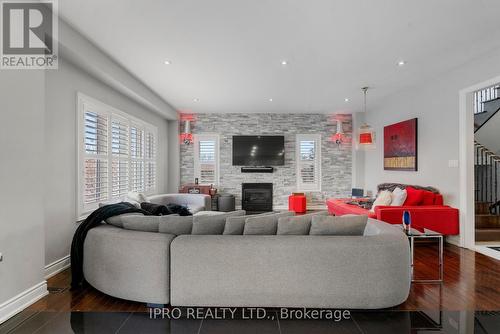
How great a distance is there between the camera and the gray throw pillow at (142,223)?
263 cm

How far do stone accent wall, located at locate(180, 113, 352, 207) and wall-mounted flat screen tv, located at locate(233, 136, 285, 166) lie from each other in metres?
0.24

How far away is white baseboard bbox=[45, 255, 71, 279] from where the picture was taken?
308cm

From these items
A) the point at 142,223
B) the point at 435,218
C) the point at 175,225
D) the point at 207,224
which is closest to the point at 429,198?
the point at 435,218

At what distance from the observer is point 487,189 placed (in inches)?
202

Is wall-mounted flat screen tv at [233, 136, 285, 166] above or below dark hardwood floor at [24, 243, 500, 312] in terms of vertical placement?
above

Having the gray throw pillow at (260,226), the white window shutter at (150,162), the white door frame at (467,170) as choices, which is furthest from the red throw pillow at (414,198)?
the white window shutter at (150,162)

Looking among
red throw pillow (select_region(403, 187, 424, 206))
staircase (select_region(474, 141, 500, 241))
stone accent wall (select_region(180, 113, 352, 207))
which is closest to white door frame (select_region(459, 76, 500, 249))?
red throw pillow (select_region(403, 187, 424, 206))

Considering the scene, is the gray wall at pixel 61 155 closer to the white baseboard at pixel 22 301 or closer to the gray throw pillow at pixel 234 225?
the white baseboard at pixel 22 301

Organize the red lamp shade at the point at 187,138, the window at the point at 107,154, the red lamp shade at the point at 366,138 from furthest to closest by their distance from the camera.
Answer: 1. the red lamp shade at the point at 187,138
2. the red lamp shade at the point at 366,138
3. the window at the point at 107,154

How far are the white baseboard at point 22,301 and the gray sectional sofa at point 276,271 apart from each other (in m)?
1.06

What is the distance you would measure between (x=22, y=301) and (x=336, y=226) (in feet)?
10.0

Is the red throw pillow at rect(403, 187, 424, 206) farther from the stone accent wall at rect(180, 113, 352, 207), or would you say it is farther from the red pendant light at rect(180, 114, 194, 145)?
the red pendant light at rect(180, 114, 194, 145)

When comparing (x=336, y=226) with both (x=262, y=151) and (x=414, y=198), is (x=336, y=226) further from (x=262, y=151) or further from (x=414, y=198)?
(x=262, y=151)

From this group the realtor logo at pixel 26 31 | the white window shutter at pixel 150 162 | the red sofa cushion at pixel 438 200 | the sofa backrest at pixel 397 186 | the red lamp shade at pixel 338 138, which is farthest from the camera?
the red lamp shade at pixel 338 138
